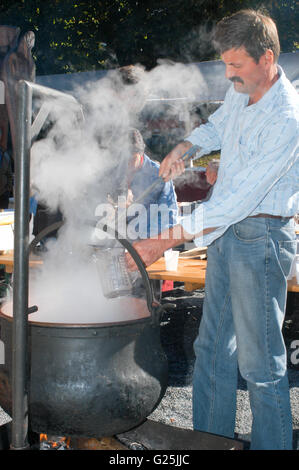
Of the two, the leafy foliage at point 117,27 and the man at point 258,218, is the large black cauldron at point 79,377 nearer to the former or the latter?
the man at point 258,218

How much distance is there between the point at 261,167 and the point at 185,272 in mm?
1884

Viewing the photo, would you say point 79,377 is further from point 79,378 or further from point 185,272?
point 185,272

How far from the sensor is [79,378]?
63.8 inches

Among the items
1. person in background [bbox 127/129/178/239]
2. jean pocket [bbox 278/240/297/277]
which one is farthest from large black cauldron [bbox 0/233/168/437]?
person in background [bbox 127/129/178/239]

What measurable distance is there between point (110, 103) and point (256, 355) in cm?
273

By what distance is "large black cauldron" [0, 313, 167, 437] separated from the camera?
1616 millimetres

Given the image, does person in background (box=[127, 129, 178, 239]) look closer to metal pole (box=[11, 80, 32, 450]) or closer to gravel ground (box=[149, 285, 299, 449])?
gravel ground (box=[149, 285, 299, 449])

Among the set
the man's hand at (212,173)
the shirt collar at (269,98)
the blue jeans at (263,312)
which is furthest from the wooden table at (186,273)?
the shirt collar at (269,98)

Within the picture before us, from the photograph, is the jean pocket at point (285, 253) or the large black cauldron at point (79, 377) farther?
the jean pocket at point (285, 253)

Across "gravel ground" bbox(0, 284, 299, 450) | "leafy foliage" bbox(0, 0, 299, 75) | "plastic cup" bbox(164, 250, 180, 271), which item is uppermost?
"leafy foliage" bbox(0, 0, 299, 75)

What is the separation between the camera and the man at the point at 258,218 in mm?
1861

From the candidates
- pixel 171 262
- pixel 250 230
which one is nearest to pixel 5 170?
pixel 171 262

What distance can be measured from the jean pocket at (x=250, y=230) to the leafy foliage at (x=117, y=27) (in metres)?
17.1
